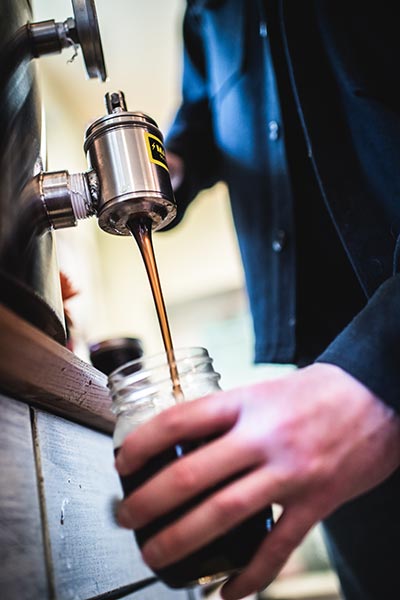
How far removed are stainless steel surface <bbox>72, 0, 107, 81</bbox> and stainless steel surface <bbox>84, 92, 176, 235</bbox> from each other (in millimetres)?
93

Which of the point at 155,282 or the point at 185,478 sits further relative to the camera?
the point at 155,282

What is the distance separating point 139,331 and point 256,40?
7.12 feet

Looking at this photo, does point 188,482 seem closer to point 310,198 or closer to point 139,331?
point 310,198

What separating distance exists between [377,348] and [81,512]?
8.9 inches

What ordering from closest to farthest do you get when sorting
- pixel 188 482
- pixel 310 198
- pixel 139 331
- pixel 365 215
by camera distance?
1. pixel 188 482
2. pixel 365 215
3. pixel 310 198
4. pixel 139 331

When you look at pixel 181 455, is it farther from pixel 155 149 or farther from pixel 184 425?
pixel 155 149

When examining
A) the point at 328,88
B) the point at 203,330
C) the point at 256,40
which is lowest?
the point at 328,88

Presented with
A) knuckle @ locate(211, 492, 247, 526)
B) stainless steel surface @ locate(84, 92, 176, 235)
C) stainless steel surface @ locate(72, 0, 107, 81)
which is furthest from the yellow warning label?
knuckle @ locate(211, 492, 247, 526)

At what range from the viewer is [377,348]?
1.01ft

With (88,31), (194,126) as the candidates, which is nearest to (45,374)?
(88,31)

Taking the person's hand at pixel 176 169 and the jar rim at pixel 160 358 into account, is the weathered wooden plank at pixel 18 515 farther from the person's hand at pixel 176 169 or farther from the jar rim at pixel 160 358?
the person's hand at pixel 176 169

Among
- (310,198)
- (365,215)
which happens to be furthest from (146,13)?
(365,215)

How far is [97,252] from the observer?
9.23ft

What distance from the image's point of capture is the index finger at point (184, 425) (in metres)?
0.26
